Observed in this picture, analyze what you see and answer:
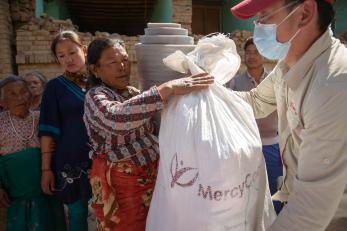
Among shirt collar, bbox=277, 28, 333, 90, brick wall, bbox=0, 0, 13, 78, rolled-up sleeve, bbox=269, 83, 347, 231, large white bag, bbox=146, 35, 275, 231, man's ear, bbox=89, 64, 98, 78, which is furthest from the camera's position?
brick wall, bbox=0, 0, 13, 78

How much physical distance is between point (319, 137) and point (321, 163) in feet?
0.28

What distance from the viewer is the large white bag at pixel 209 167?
1.51m

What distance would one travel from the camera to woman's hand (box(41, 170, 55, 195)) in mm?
2629

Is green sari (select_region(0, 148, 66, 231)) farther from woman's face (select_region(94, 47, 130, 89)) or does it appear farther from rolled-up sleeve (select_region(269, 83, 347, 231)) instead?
rolled-up sleeve (select_region(269, 83, 347, 231))

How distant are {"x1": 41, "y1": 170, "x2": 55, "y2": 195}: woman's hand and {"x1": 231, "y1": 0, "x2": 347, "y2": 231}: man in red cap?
1627 millimetres

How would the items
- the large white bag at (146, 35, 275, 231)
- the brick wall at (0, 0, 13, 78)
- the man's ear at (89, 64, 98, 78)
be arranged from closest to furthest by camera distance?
the large white bag at (146, 35, 275, 231) < the man's ear at (89, 64, 98, 78) < the brick wall at (0, 0, 13, 78)

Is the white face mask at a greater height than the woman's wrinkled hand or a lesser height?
greater

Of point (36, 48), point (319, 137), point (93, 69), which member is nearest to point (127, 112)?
point (93, 69)

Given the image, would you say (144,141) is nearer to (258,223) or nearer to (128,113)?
(128,113)

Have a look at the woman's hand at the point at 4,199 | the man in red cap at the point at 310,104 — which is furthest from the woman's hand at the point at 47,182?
the man in red cap at the point at 310,104

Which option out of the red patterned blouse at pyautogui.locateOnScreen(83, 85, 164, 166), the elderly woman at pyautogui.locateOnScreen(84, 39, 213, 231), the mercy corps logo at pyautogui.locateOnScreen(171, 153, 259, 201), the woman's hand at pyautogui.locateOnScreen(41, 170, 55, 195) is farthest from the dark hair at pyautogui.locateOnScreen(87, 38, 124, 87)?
the woman's hand at pyautogui.locateOnScreen(41, 170, 55, 195)

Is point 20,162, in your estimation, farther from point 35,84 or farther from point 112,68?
point 112,68

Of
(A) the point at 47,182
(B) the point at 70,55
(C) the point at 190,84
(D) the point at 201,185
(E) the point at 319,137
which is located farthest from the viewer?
(A) the point at 47,182

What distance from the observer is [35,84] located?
3359 millimetres
